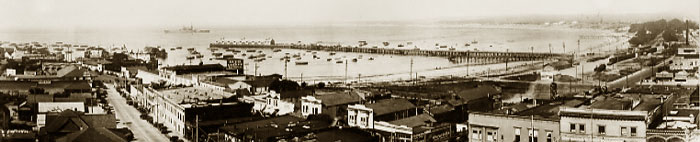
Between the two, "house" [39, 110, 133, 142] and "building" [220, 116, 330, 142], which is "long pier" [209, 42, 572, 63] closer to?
"building" [220, 116, 330, 142]

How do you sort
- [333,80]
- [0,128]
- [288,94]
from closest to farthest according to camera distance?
[0,128] → [288,94] → [333,80]

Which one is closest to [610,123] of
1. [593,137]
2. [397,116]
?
[593,137]

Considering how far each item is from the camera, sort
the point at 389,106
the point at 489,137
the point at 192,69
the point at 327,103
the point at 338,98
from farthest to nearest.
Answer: the point at 192,69 → the point at 338,98 → the point at 327,103 → the point at 389,106 → the point at 489,137

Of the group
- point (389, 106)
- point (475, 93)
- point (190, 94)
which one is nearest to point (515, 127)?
point (389, 106)

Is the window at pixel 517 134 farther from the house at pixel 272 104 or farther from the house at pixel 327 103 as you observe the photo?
the house at pixel 272 104

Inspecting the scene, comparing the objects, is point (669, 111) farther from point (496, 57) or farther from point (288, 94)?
point (496, 57)

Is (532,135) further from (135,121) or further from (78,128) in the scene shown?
(135,121)
